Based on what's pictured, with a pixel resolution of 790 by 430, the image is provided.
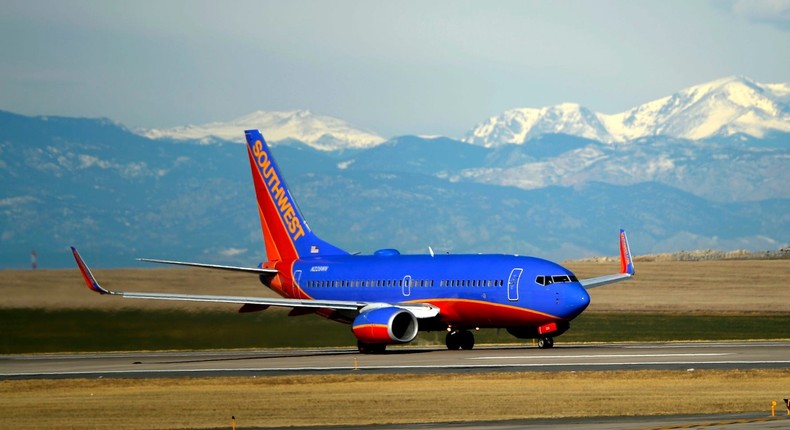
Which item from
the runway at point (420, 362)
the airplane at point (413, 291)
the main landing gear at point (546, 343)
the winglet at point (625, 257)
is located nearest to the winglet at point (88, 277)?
the airplane at point (413, 291)

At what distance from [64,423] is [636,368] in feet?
64.6

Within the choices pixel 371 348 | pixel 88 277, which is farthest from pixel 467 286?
pixel 88 277

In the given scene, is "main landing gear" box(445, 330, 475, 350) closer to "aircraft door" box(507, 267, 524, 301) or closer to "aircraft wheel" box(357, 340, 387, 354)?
"aircraft wheel" box(357, 340, 387, 354)

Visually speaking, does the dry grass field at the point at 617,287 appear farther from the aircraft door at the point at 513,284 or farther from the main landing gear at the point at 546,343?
the aircraft door at the point at 513,284

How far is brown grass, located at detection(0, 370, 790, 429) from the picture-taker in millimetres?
36781

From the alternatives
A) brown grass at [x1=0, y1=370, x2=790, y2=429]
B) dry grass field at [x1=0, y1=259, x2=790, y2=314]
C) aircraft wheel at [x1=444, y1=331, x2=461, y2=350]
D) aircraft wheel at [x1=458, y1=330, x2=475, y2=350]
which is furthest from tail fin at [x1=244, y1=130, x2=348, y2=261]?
brown grass at [x1=0, y1=370, x2=790, y2=429]

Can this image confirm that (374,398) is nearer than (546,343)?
Yes

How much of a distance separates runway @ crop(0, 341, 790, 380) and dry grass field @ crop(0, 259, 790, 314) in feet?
44.1

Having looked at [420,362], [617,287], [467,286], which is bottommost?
[420,362]

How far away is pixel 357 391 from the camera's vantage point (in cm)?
4300

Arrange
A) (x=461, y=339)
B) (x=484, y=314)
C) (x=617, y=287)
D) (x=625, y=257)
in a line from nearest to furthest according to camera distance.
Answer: (x=484, y=314)
(x=461, y=339)
(x=625, y=257)
(x=617, y=287)

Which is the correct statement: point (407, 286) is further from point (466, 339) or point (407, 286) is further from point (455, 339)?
point (466, 339)

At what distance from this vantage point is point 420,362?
5362cm

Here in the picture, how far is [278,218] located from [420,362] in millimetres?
20917
